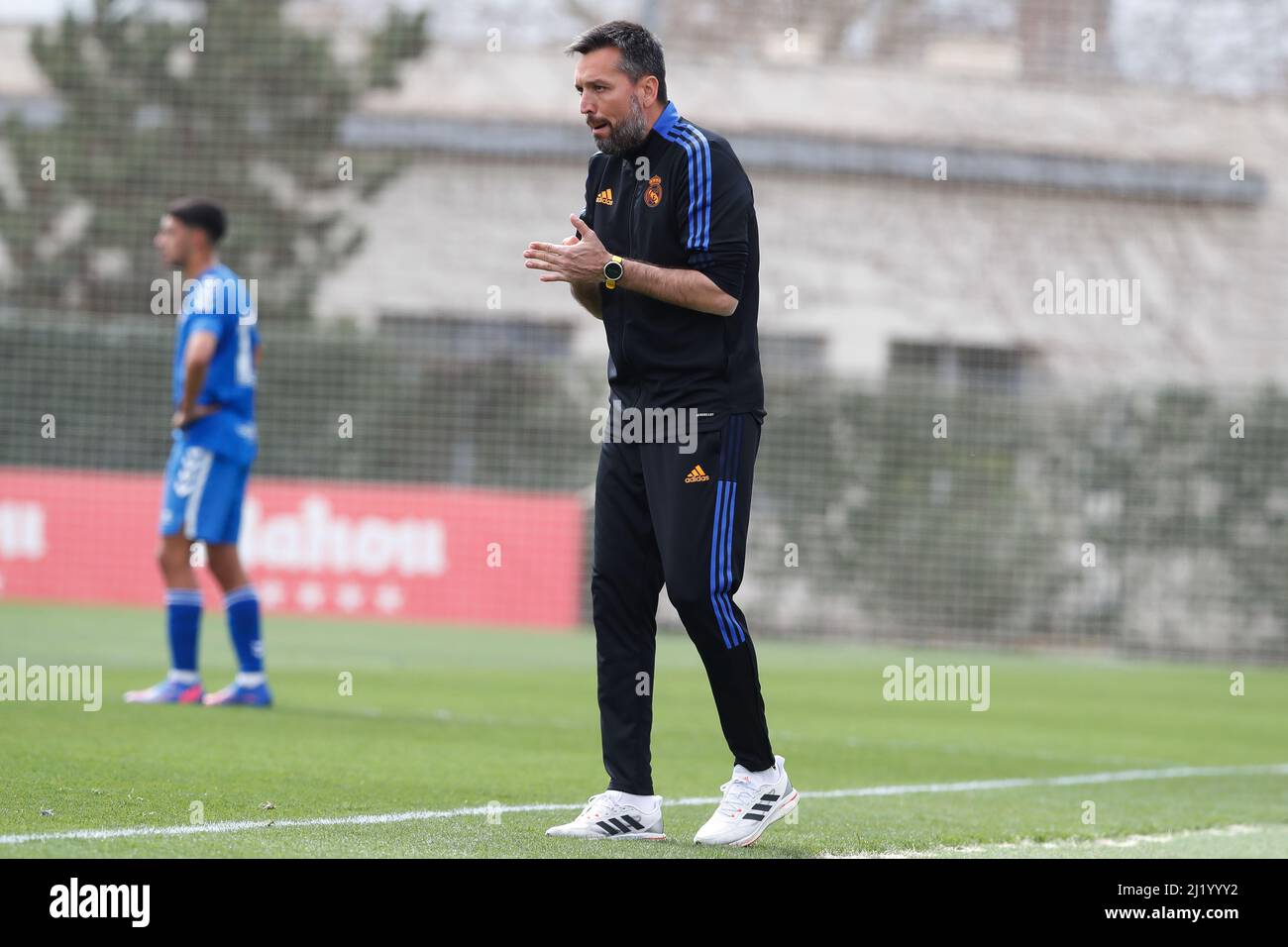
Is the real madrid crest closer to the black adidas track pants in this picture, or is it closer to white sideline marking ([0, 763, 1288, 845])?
the black adidas track pants

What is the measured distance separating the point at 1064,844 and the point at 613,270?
2312 mm

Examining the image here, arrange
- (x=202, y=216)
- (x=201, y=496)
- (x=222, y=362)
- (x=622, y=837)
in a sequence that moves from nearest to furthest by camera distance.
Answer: (x=622, y=837)
(x=201, y=496)
(x=222, y=362)
(x=202, y=216)

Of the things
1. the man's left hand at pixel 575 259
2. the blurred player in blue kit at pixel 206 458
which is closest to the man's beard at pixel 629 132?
the man's left hand at pixel 575 259

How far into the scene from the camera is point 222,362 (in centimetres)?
927

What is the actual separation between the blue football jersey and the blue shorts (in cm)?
6

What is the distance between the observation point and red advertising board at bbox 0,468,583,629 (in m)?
17.8

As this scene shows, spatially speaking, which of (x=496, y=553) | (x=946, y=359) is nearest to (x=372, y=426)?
(x=496, y=553)

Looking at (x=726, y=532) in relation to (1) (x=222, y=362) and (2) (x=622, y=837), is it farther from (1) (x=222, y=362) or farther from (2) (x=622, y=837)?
(1) (x=222, y=362)

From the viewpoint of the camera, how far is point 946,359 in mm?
24375

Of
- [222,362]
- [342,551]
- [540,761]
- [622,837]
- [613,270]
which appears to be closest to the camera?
[613,270]

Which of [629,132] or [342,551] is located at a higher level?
[629,132]

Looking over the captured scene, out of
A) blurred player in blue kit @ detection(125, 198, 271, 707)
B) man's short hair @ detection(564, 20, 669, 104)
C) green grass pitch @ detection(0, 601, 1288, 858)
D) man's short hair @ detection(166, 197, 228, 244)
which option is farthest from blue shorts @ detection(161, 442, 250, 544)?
man's short hair @ detection(564, 20, 669, 104)

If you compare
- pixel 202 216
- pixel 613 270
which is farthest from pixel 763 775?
pixel 202 216
